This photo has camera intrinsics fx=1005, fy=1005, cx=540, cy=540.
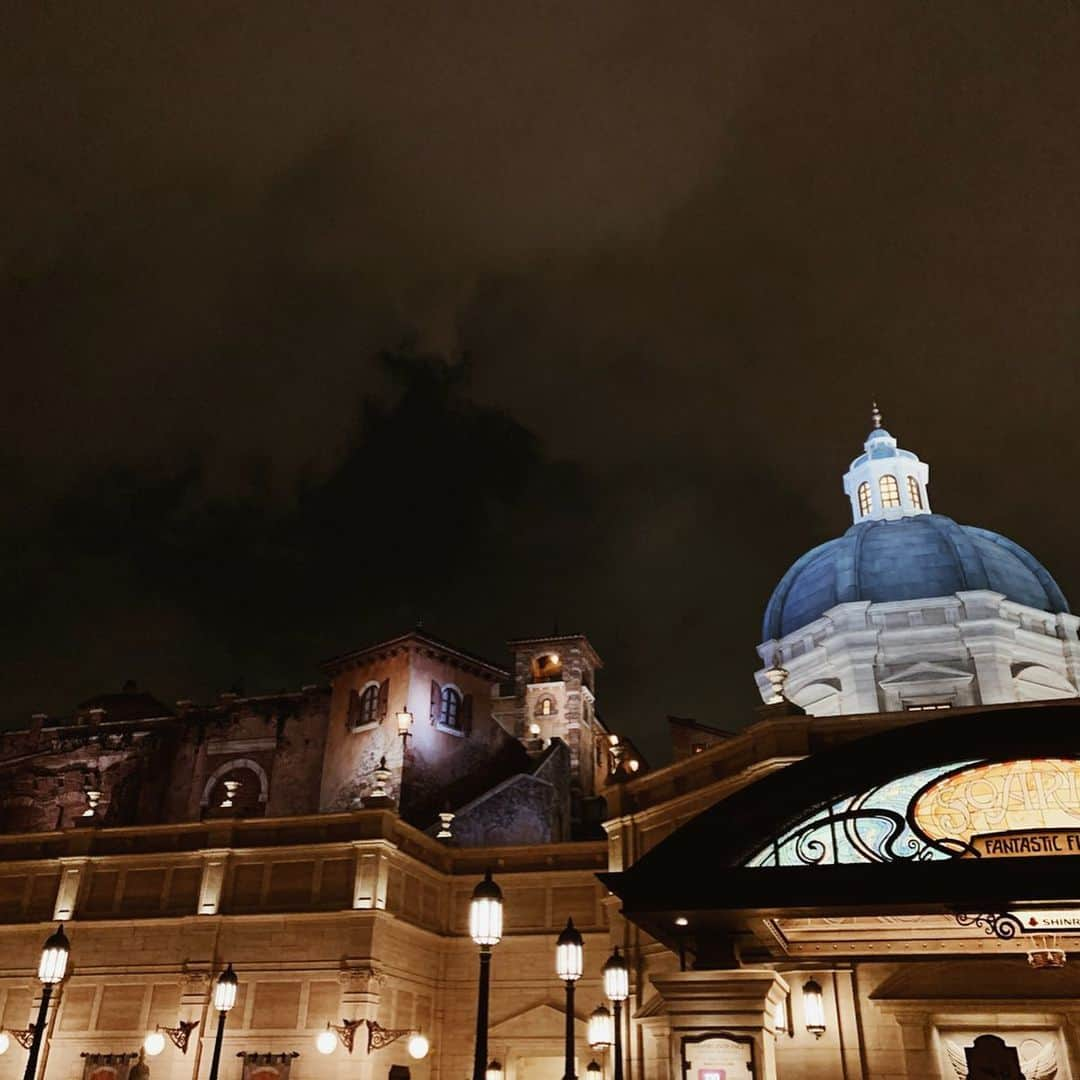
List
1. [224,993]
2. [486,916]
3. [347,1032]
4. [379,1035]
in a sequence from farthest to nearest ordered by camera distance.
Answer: [379,1035] < [347,1032] < [224,993] < [486,916]

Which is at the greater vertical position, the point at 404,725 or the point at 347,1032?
the point at 404,725

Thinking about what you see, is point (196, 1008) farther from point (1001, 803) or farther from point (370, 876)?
point (1001, 803)

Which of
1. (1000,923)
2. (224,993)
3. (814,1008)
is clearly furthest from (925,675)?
(224,993)

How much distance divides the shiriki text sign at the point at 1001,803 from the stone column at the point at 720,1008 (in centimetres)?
340

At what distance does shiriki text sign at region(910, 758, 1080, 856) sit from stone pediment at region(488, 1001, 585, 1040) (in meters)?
19.2

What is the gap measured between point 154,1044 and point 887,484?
37.2 m

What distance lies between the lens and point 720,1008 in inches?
577

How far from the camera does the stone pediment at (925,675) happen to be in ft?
119

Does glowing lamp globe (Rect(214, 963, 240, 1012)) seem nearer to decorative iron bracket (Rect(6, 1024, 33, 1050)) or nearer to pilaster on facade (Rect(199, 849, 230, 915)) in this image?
pilaster on facade (Rect(199, 849, 230, 915))

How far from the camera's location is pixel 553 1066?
1185 inches

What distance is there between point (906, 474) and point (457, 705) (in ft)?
83.5

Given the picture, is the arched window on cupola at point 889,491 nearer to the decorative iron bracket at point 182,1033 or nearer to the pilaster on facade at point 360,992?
the pilaster on facade at point 360,992

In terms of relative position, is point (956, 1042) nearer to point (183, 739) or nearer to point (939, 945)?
point (939, 945)

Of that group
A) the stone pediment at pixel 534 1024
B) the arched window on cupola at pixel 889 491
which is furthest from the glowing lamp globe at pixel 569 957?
the arched window on cupola at pixel 889 491
